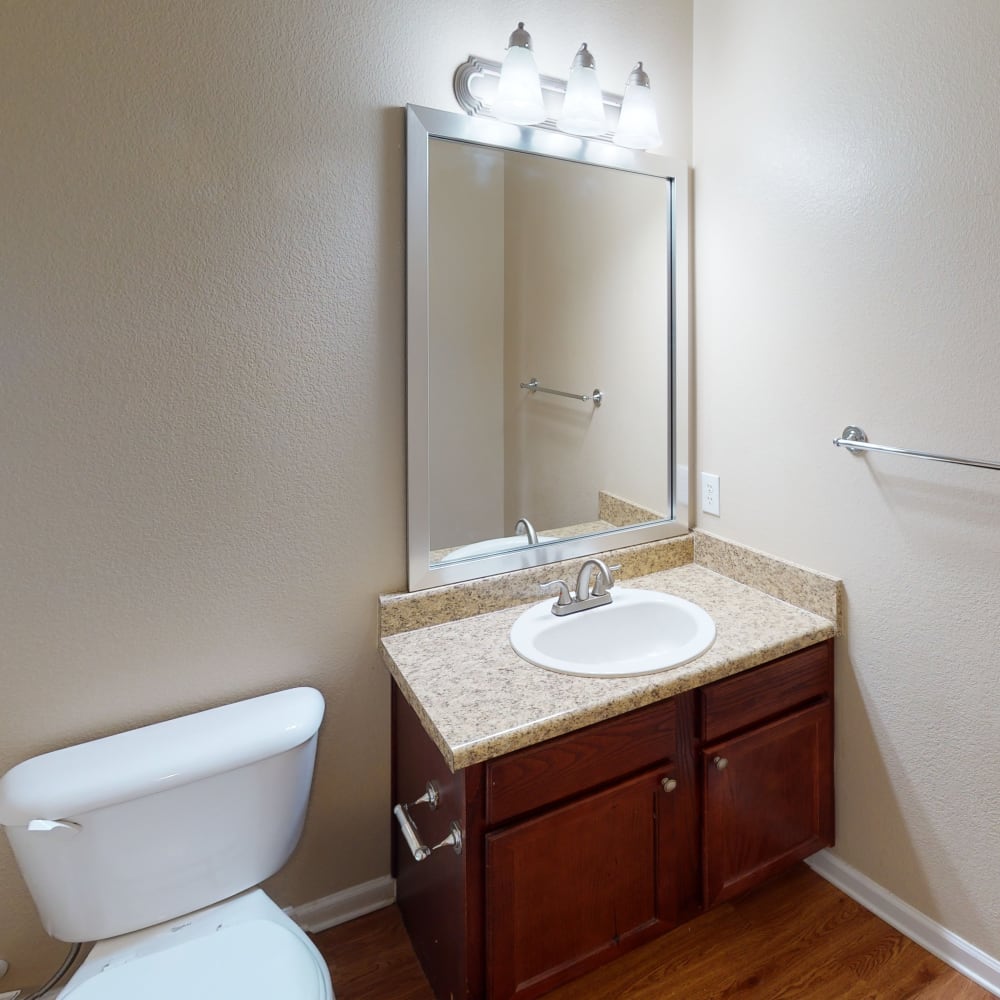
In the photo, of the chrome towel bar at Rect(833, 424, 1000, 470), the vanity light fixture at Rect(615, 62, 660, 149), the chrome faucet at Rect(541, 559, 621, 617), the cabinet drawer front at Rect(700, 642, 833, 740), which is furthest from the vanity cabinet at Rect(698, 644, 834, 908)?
the vanity light fixture at Rect(615, 62, 660, 149)

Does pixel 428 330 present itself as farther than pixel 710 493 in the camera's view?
→ No

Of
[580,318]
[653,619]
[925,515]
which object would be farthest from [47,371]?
[925,515]

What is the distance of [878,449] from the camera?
1359 mm

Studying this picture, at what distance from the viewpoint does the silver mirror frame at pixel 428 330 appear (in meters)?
1.41

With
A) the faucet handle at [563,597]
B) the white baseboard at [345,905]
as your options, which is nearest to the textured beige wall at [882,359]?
the faucet handle at [563,597]

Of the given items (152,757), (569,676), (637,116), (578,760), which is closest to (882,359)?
(637,116)

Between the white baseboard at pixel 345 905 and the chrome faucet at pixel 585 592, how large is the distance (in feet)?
2.65

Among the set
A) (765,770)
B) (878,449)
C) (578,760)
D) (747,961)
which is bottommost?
(747,961)

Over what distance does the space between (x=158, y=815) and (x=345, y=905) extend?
65cm

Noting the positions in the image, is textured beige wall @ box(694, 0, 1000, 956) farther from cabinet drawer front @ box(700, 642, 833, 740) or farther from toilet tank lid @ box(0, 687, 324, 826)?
toilet tank lid @ box(0, 687, 324, 826)

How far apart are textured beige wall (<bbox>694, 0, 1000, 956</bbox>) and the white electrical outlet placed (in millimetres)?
90

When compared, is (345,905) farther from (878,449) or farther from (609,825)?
(878,449)

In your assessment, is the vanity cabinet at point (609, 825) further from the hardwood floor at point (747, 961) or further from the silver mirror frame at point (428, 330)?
the silver mirror frame at point (428, 330)

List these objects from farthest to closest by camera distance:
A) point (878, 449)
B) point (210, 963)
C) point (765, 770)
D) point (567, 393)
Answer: point (567, 393)
point (765, 770)
point (878, 449)
point (210, 963)
